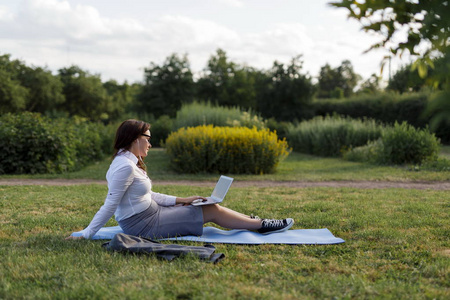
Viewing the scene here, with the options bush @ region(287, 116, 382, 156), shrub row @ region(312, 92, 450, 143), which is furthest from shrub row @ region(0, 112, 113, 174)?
shrub row @ region(312, 92, 450, 143)

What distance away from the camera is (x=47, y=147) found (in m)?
12.2

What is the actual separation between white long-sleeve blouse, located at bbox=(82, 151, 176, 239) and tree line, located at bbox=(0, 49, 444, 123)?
2735 cm

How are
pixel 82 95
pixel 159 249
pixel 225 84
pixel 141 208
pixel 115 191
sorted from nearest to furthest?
pixel 159 249
pixel 115 191
pixel 141 208
pixel 82 95
pixel 225 84

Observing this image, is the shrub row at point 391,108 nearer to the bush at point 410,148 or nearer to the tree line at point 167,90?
the tree line at point 167,90

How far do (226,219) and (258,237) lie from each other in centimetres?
41

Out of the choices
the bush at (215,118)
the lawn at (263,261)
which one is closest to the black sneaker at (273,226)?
the lawn at (263,261)

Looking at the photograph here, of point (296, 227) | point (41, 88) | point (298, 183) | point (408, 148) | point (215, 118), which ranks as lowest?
point (298, 183)

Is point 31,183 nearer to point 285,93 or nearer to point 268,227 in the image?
point 268,227

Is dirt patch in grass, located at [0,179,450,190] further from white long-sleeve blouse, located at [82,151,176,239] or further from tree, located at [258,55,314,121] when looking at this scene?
tree, located at [258,55,314,121]

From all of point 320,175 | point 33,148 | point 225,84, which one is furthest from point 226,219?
point 225,84

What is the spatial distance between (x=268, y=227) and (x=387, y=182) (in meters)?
6.23

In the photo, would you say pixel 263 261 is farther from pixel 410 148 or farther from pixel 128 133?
pixel 410 148

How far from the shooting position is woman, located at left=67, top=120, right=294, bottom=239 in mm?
4695

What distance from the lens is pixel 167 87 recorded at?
41.6 m
